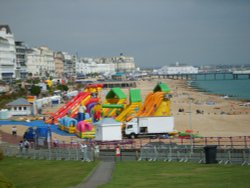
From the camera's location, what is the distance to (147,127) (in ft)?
144

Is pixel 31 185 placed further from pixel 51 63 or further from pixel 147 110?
pixel 51 63

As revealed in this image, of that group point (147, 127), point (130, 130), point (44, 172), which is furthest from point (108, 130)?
point (44, 172)

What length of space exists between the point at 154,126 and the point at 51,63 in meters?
145

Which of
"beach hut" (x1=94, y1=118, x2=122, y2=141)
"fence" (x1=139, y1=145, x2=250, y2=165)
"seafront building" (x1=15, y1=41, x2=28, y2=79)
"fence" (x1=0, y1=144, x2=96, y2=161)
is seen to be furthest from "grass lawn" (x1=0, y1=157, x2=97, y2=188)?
"seafront building" (x1=15, y1=41, x2=28, y2=79)

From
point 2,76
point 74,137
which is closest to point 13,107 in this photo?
point 74,137

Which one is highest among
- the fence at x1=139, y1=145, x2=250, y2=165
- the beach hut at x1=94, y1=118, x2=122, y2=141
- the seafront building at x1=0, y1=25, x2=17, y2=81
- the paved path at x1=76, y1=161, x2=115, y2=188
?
the seafront building at x1=0, y1=25, x2=17, y2=81

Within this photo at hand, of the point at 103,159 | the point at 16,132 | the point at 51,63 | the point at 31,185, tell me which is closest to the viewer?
the point at 31,185

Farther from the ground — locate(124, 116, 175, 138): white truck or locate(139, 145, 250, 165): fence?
locate(124, 116, 175, 138): white truck

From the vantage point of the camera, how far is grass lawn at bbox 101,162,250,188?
18016 mm

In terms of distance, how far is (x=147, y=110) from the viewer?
149 feet

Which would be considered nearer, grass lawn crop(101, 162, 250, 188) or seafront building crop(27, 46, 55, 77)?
grass lawn crop(101, 162, 250, 188)

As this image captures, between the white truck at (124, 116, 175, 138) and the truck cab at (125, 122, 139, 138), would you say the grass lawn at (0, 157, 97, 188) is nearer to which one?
the truck cab at (125, 122, 139, 138)

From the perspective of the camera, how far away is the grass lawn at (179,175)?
18.0 m

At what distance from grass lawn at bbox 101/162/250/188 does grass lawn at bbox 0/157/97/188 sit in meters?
1.56
